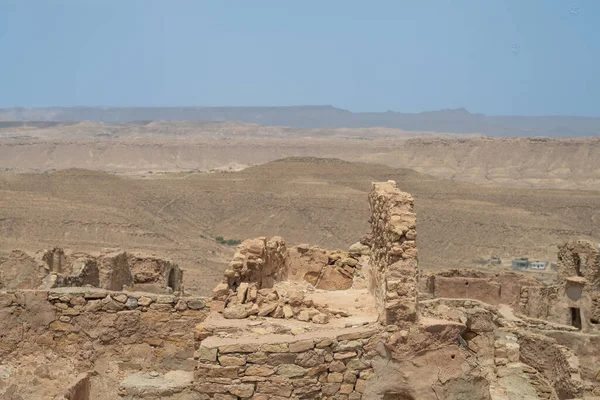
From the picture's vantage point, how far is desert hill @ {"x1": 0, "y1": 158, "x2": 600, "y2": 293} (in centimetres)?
4628

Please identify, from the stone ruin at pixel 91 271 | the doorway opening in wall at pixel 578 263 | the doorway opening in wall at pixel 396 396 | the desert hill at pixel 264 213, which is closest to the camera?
the doorway opening in wall at pixel 396 396

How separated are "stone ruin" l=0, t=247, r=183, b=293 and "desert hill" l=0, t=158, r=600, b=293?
56.2ft

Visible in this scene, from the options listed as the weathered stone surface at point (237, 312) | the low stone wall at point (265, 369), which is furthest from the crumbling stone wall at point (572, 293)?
the low stone wall at point (265, 369)

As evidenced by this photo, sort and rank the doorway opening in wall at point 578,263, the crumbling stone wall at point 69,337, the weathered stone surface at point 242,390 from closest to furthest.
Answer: the weathered stone surface at point 242,390 < the crumbling stone wall at point 69,337 < the doorway opening in wall at point 578,263

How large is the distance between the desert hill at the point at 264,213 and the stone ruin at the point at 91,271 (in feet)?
56.2

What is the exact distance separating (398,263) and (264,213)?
159 feet

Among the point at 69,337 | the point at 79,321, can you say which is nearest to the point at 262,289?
the point at 79,321

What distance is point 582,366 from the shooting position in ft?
46.2

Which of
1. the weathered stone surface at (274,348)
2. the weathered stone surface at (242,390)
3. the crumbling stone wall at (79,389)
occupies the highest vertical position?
the weathered stone surface at (274,348)

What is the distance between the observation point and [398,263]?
7816mm

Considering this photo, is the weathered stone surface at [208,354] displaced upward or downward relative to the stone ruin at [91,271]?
upward

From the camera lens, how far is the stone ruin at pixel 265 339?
280 inches

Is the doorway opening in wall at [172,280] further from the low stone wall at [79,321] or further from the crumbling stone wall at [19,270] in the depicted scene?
the low stone wall at [79,321]

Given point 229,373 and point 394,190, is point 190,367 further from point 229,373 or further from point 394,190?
point 394,190
